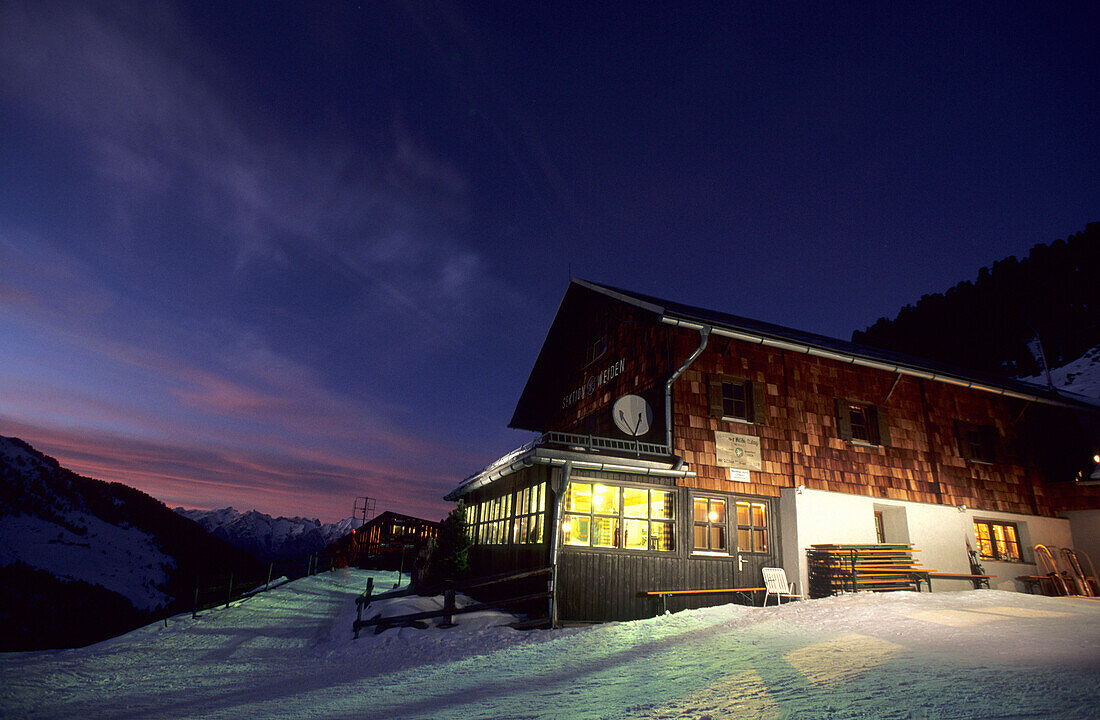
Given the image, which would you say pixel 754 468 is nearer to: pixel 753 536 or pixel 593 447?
pixel 753 536

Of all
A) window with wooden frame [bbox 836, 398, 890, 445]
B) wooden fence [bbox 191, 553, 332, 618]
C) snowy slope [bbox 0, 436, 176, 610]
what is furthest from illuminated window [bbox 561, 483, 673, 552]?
snowy slope [bbox 0, 436, 176, 610]

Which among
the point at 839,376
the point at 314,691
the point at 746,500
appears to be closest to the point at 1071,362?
the point at 839,376

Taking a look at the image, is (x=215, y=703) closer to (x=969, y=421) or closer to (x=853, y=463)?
(x=853, y=463)

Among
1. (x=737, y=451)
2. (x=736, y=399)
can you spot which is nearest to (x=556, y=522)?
(x=737, y=451)

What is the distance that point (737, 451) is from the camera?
41.1 ft

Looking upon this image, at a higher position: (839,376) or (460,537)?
(839,376)

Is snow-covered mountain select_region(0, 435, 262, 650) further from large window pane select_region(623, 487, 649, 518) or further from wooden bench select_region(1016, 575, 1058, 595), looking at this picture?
wooden bench select_region(1016, 575, 1058, 595)

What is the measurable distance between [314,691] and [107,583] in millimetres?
66766

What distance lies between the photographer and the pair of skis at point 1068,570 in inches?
572

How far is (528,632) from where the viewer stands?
9.81 m

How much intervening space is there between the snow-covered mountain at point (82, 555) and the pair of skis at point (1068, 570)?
5219 cm

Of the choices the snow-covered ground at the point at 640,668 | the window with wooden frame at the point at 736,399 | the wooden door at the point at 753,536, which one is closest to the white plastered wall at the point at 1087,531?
the snow-covered ground at the point at 640,668

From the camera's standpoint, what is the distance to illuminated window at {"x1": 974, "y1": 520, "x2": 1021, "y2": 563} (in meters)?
15.4

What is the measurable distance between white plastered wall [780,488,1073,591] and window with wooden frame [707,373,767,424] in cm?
206
